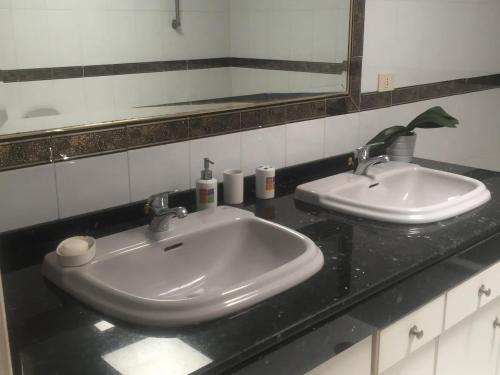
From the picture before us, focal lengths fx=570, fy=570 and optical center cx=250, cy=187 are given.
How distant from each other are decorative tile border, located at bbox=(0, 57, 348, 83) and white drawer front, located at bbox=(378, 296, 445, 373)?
912 millimetres

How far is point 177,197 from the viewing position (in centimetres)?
165

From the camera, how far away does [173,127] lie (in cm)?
161

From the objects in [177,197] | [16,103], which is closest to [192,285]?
[177,197]

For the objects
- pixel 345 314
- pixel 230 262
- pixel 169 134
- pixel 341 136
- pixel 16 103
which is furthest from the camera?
pixel 341 136

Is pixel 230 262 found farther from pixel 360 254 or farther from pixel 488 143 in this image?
pixel 488 143

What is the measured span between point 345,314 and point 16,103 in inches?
34.5

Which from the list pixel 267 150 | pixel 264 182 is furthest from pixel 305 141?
pixel 264 182

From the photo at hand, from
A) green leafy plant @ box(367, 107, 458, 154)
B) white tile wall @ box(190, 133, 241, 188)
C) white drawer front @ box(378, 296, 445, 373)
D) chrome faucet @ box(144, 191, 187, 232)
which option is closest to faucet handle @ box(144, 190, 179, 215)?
chrome faucet @ box(144, 191, 187, 232)

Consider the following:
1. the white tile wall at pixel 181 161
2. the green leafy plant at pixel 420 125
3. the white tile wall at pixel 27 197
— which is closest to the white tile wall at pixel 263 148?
the white tile wall at pixel 181 161

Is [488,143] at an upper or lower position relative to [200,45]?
lower

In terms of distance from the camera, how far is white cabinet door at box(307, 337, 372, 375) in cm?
119

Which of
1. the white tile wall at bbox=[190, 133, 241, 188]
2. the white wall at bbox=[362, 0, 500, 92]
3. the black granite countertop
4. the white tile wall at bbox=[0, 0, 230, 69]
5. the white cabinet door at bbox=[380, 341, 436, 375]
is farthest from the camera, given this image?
the white wall at bbox=[362, 0, 500, 92]

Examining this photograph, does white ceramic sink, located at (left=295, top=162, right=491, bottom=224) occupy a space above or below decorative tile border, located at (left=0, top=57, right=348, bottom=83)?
below

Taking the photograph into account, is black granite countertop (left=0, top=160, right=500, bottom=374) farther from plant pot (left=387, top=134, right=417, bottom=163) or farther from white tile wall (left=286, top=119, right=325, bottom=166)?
plant pot (left=387, top=134, right=417, bottom=163)
